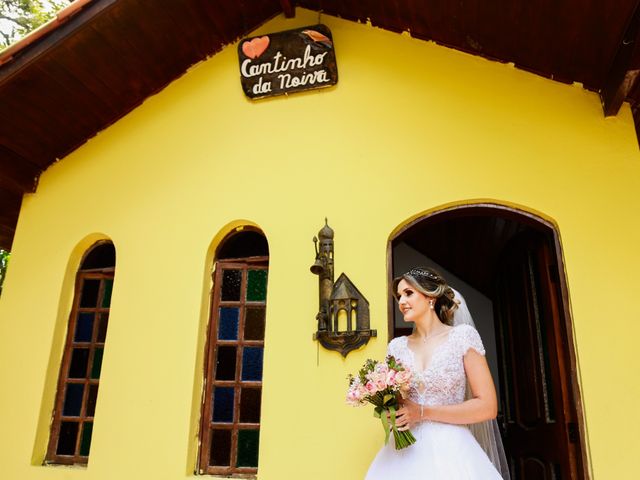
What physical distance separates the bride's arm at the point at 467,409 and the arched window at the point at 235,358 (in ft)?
4.49

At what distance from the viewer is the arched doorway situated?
3.18 m

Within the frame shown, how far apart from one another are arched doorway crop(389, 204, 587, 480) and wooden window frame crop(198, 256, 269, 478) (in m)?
1.03

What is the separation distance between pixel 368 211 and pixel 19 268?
2738mm

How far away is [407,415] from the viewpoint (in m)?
2.50

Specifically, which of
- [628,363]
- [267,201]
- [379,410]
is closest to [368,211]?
[267,201]

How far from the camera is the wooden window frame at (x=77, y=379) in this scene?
386 cm

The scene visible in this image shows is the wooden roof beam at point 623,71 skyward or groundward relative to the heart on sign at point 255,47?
groundward

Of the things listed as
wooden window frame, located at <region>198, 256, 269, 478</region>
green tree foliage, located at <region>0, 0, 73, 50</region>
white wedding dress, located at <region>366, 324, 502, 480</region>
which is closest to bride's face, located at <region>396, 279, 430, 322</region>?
white wedding dress, located at <region>366, 324, 502, 480</region>

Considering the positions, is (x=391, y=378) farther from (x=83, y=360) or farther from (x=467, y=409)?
(x=83, y=360)

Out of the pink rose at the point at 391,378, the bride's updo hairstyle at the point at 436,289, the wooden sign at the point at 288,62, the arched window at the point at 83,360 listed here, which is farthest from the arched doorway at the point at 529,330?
the arched window at the point at 83,360

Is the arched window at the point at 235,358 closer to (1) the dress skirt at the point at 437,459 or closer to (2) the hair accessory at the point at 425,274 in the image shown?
(1) the dress skirt at the point at 437,459

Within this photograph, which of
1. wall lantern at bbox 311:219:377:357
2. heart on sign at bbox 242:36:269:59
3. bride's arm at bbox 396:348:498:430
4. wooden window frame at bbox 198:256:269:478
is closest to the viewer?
bride's arm at bbox 396:348:498:430

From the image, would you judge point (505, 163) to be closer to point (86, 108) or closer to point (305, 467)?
point (305, 467)

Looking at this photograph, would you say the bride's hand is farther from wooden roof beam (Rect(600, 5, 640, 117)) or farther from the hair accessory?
wooden roof beam (Rect(600, 5, 640, 117))
